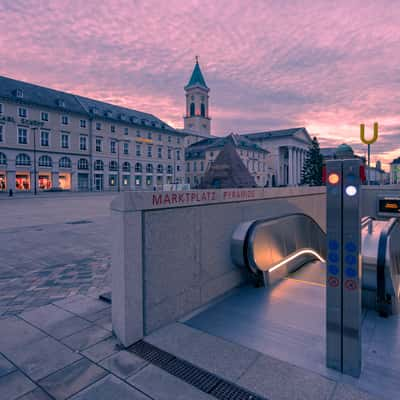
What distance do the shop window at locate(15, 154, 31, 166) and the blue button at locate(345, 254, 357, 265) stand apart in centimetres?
5796

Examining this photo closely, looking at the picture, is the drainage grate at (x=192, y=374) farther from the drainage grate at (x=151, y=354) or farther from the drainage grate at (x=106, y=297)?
the drainage grate at (x=106, y=297)

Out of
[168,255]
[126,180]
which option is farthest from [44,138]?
[168,255]

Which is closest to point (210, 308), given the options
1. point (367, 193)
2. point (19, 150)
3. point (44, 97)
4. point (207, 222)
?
point (207, 222)

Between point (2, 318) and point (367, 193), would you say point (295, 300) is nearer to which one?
→ point (2, 318)

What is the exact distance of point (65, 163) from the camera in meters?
57.8

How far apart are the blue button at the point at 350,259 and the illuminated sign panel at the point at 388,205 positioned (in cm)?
1216

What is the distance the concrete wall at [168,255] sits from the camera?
3.97 meters

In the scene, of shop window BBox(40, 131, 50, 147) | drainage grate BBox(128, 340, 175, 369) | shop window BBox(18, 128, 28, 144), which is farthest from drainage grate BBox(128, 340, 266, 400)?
shop window BBox(40, 131, 50, 147)

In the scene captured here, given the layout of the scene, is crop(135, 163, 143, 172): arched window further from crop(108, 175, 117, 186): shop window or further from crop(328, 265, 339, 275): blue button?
crop(328, 265, 339, 275): blue button

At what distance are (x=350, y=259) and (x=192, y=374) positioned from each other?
2.13 meters

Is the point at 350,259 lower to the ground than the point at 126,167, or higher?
lower

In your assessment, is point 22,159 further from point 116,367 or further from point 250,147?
point 250,147

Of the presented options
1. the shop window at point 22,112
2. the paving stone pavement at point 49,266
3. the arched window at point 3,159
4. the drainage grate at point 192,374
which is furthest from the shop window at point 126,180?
the drainage grate at point 192,374

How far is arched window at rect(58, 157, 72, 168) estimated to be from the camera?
56812mm
